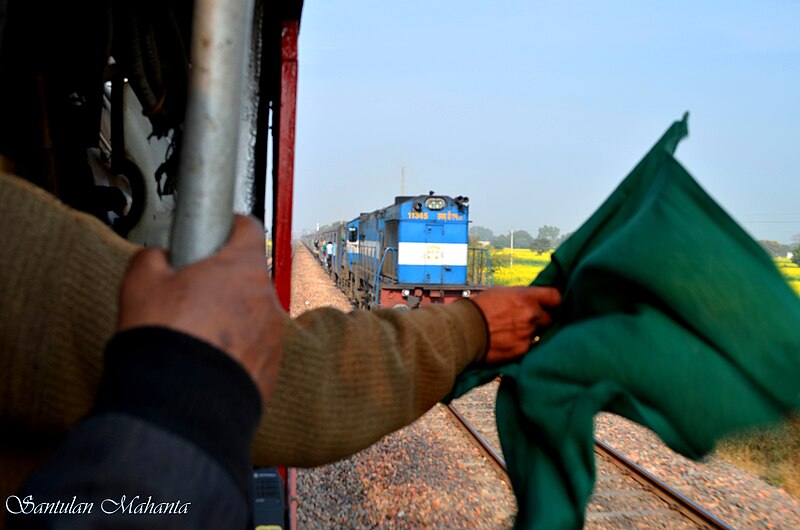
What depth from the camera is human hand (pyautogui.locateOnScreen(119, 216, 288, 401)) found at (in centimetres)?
77

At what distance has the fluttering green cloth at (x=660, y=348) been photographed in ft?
3.81

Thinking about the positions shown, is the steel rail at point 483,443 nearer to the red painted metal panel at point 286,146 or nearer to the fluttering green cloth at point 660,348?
the red painted metal panel at point 286,146

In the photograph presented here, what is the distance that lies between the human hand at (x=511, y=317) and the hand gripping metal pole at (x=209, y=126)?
76 cm

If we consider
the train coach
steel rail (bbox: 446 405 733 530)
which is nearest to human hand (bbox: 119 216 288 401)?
steel rail (bbox: 446 405 733 530)

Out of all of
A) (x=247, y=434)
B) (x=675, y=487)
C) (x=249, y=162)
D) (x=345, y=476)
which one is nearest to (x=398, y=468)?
(x=345, y=476)

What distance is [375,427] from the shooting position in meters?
1.16

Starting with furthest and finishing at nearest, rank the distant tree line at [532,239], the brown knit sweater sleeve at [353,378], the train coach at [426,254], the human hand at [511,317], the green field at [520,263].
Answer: the distant tree line at [532,239], the green field at [520,263], the train coach at [426,254], the human hand at [511,317], the brown knit sweater sleeve at [353,378]

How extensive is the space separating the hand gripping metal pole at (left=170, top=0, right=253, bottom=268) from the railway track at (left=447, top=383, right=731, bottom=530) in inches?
199

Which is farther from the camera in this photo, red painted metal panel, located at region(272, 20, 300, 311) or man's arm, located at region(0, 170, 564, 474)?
red painted metal panel, located at region(272, 20, 300, 311)

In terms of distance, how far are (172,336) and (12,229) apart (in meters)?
0.29

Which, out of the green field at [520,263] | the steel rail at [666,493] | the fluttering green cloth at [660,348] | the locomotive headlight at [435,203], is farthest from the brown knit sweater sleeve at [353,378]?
the green field at [520,263]

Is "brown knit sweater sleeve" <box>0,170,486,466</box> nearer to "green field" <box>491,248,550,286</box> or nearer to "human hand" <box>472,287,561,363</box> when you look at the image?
"human hand" <box>472,287,561,363</box>
